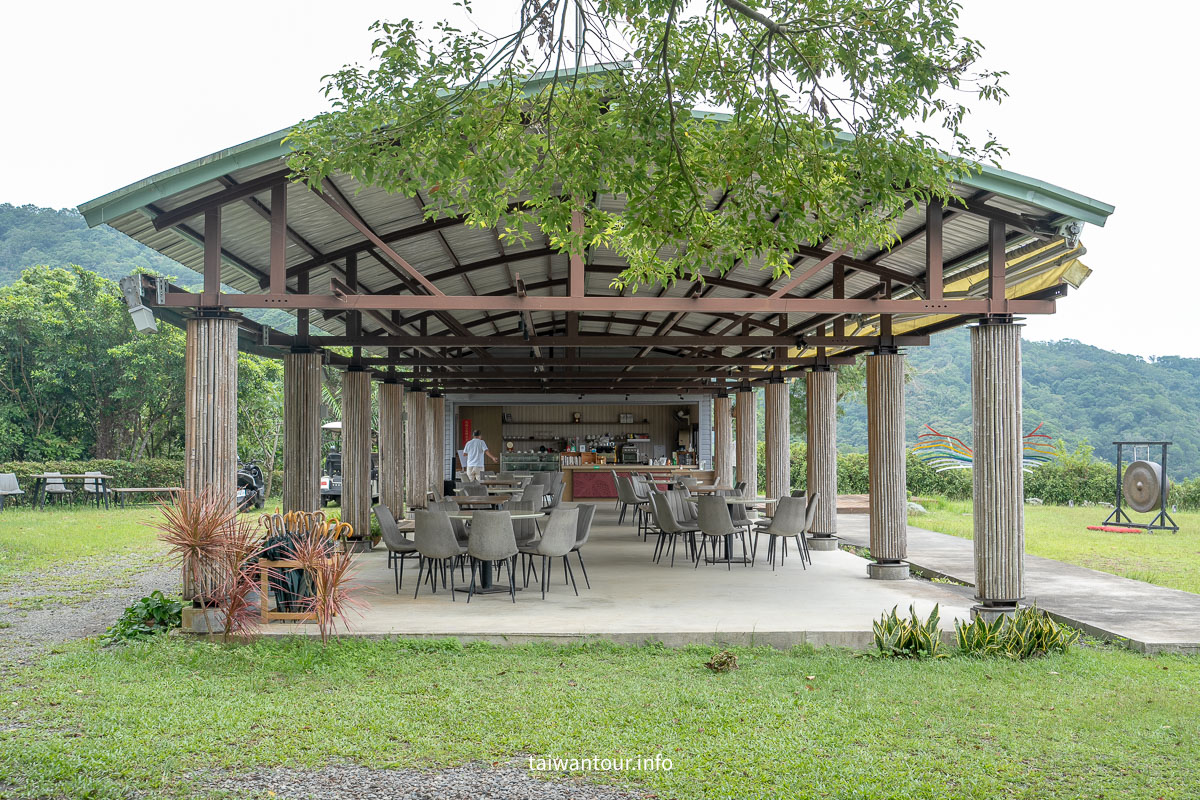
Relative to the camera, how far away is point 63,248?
38969 mm

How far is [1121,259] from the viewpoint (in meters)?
68.2

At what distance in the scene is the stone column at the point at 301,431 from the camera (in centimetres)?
1044

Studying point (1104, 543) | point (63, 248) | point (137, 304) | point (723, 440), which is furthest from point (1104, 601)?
point (63, 248)

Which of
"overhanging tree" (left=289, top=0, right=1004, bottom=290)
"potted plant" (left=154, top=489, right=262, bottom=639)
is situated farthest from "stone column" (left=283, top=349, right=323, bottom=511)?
"overhanging tree" (left=289, top=0, right=1004, bottom=290)

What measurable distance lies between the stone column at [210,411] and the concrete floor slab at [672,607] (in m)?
1.20

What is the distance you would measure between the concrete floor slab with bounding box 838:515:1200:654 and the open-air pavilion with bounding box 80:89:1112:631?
0.79 m

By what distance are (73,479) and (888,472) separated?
59.9 feet

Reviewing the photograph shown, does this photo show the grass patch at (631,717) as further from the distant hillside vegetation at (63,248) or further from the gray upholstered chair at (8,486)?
the distant hillside vegetation at (63,248)

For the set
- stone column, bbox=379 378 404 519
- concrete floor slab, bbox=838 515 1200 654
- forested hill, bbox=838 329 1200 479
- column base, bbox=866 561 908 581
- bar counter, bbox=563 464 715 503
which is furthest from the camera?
forested hill, bbox=838 329 1200 479

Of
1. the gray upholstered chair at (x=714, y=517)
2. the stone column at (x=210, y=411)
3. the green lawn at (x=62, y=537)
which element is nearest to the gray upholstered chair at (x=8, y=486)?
the green lawn at (x=62, y=537)

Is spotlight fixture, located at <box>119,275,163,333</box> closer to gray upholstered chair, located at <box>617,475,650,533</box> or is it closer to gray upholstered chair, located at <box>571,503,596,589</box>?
gray upholstered chair, located at <box>571,503,596,589</box>

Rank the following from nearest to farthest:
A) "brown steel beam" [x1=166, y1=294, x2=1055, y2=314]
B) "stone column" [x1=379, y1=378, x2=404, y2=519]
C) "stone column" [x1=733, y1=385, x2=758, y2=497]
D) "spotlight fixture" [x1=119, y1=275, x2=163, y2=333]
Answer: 1. "spotlight fixture" [x1=119, y1=275, x2=163, y2=333]
2. "brown steel beam" [x1=166, y1=294, x2=1055, y2=314]
3. "stone column" [x1=379, y1=378, x2=404, y2=519]
4. "stone column" [x1=733, y1=385, x2=758, y2=497]

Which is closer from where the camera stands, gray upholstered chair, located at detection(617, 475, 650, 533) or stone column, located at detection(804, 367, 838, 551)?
stone column, located at detection(804, 367, 838, 551)

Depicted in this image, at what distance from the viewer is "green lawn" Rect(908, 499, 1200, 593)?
35.8 ft
